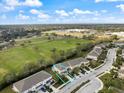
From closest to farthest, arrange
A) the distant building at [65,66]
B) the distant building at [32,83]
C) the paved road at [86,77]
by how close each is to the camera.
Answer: the distant building at [32,83] < the paved road at [86,77] < the distant building at [65,66]

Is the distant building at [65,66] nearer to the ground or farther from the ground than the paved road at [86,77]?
farther from the ground

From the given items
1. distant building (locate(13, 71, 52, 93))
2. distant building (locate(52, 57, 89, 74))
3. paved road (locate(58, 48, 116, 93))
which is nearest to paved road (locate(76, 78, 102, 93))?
paved road (locate(58, 48, 116, 93))

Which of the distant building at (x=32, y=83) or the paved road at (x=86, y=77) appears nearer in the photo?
the distant building at (x=32, y=83)

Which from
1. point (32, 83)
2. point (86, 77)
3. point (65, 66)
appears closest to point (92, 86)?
point (86, 77)

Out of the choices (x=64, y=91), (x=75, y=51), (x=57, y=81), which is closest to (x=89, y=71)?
(x=57, y=81)

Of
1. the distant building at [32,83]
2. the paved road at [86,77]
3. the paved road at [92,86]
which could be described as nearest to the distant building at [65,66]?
the paved road at [86,77]

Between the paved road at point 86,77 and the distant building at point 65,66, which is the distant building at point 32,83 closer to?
the paved road at point 86,77
